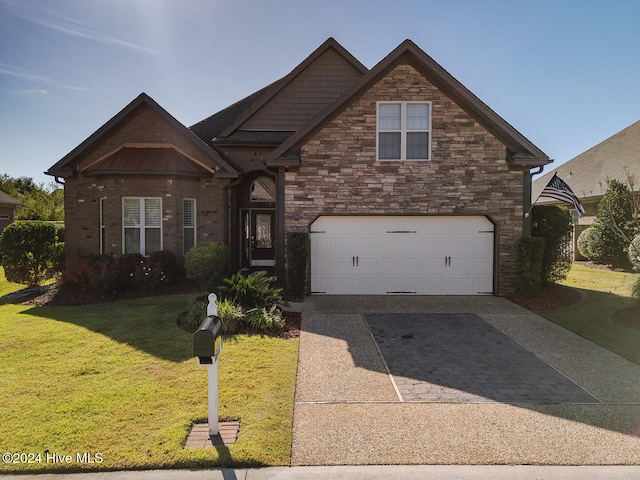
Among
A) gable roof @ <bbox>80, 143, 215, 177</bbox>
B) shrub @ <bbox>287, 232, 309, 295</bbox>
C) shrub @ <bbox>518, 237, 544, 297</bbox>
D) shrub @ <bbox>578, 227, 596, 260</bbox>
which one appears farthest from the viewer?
shrub @ <bbox>578, 227, 596, 260</bbox>

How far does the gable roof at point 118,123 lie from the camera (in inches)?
491

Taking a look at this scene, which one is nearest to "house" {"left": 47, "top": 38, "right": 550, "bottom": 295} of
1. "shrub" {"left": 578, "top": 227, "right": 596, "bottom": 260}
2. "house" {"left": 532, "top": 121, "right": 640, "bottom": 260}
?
"house" {"left": 532, "top": 121, "right": 640, "bottom": 260}

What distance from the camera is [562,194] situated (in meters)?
10.7

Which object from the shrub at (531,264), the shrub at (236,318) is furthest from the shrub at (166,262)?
the shrub at (531,264)

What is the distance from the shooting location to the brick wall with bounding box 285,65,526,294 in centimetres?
1094

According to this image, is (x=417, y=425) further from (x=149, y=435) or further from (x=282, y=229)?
(x=282, y=229)

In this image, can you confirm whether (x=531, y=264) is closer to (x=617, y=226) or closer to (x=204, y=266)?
(x=617, y=226)

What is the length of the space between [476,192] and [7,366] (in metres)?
11.6

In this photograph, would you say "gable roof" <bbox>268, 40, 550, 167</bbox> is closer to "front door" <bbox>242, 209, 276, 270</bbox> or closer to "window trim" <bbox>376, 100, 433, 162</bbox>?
"window trim" <bbox>376, 100, 433, 162</bbox>

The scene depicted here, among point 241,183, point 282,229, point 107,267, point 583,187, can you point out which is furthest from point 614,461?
point 583,187

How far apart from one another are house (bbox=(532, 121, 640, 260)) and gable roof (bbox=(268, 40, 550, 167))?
28.5 ft

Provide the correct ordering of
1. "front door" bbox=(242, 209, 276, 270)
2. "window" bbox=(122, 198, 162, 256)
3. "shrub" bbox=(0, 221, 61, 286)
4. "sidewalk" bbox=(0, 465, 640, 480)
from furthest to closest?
1. "front door" bbox=(242, 209, 276, 270)
2. "window" bbox=(122, 198, 162, 256)
3. "shrub" bbox=(0, 221, 61, 286)
4. "sidewalk" bbox=(0, 465, 640, 480)

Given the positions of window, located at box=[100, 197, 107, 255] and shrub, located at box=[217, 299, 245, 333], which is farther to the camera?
window, located at box=[100, 197, 107, 255]

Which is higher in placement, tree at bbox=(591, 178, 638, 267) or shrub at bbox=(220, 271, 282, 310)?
tree at bbox=(591, 178, 638, 267)
